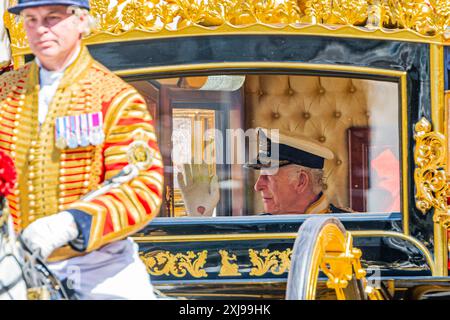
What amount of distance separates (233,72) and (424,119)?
583mm

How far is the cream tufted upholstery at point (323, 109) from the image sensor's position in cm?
263

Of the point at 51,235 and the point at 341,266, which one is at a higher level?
the point at 51,235

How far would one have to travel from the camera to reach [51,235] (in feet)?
7.52

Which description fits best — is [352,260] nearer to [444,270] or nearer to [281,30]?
[444,270]

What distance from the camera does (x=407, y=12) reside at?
8.78ft

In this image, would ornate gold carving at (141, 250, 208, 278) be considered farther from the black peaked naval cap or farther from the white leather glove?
the black peaked naval cap

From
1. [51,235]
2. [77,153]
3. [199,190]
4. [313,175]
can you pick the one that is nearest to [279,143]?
[313,175]

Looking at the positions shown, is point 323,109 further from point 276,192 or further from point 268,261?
point 268,261

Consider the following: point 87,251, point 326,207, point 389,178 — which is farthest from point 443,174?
point 87,251

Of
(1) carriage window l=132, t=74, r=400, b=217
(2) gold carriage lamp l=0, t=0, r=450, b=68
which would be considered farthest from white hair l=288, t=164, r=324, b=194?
(2) gold carriage lamp l=0, t=0, r=450, b=68

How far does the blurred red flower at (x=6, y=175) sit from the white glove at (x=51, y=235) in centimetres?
13

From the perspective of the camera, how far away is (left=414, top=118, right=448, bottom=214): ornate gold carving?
267 centimetres

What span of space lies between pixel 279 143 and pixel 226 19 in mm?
393
